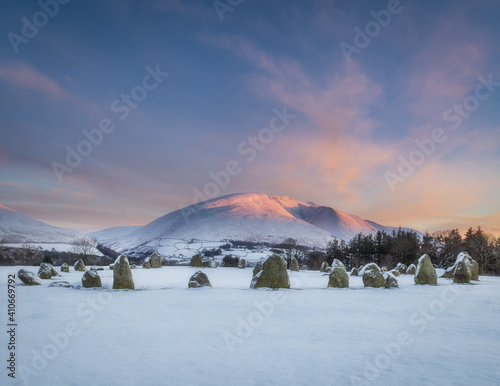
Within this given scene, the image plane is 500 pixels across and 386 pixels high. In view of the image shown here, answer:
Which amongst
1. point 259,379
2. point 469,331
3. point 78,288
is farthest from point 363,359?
point 78,288

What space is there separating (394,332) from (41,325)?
9552 mm

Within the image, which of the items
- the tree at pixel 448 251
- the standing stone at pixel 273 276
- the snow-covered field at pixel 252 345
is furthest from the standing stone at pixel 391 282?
the tree at pixel 448 251

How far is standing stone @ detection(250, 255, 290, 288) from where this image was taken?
16516mm

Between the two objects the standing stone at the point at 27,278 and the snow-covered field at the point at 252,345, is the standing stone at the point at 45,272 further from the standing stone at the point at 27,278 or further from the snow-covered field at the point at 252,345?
the snow-covered field at the point at 252,345

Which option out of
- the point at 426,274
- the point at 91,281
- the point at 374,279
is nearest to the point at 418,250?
the point at 426,274

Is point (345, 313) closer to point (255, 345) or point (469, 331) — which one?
point (469, 331)

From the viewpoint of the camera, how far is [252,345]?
6.01 meters

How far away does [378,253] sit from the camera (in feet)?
189

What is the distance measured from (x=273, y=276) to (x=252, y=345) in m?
10.8

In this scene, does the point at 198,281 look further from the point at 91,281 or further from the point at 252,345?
the point at 252,345

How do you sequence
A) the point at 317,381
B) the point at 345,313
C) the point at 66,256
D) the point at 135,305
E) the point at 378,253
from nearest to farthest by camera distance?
1. the point at 317,381
2. the point at 345,313
3. the point at 135,305
4. the point at 66,256
5. the point at 378,253

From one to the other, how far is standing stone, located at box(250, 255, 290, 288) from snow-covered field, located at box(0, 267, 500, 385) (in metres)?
6.06

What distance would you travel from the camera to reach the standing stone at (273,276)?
16.5m

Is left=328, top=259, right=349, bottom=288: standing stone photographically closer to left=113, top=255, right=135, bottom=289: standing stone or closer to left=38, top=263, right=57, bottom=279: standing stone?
left=113, top=255, right=135, bottom=289: standing stone
